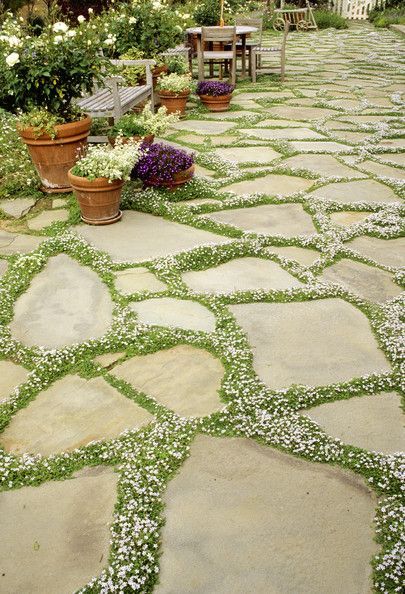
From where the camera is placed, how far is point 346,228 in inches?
170

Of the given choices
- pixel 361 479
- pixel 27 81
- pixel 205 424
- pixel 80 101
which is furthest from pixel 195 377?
pixel 80 101

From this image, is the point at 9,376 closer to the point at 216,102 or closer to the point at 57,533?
the point at 57,533

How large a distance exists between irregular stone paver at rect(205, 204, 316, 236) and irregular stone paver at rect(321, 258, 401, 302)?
24.4 inches

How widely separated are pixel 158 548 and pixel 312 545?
21.2 inches

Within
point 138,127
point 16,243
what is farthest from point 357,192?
point 16,243

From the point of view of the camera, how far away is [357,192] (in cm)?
507

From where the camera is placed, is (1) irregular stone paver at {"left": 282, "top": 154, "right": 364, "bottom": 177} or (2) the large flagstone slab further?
(1) irregular stone paver at {"left": 282, "top": 154, "right": 364, "bottom": 177}

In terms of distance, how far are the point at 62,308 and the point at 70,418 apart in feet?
3.34

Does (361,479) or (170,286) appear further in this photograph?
(170,286)

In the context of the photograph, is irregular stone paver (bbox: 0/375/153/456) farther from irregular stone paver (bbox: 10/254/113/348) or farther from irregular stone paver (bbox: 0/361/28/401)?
irregular stone paver (bbox: 10/254/113/348)

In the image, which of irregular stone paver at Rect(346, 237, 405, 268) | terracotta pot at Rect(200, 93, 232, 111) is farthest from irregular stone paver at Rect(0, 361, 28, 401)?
terracotta pot at Rect(200, 93, 232, 111)

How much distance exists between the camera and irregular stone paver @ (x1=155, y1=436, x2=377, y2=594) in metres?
1.73

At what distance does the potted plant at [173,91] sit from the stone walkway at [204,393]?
309 cm

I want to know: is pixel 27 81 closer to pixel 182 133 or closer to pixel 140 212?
pixel 140 212
